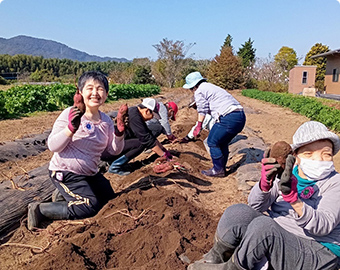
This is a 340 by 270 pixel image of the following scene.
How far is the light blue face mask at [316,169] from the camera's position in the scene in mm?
1771

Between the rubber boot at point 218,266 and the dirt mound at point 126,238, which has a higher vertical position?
the rubber boot at point 218,266

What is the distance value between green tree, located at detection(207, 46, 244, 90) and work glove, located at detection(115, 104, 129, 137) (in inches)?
1243

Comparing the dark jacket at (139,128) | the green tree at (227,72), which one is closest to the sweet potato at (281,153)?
the dark jacket at (139,128)

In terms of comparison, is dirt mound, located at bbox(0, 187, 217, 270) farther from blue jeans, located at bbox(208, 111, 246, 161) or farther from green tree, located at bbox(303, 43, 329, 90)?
green tree, located at bbox(303, 43, 329, 90)

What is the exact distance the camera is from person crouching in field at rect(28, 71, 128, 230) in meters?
2.96

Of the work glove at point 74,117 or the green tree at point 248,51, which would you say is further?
the green tree at point 248,51

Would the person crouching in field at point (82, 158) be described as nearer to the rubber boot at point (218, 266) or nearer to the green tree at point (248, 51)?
the rubber boot at point (218, 266)

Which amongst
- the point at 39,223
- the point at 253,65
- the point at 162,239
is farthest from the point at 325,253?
the point at 253,65

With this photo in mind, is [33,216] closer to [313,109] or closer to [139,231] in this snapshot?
[139,231]

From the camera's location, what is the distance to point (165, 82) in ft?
143

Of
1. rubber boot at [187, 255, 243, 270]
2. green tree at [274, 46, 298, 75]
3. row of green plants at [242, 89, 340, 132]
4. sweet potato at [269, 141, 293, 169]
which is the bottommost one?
row of green plants at [242, 89, 340, 132]

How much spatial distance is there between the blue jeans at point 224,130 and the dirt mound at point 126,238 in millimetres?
1386

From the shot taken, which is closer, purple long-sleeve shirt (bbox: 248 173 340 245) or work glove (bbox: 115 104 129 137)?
purple long-sleeve shirt (bbox: 248 173 340 245)

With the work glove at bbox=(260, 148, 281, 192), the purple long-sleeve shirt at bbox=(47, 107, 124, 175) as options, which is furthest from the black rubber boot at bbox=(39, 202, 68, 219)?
the work glove at bbox=(260, 148, 281, 192)
